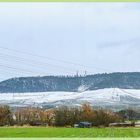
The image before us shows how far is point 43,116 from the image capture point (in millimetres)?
16734

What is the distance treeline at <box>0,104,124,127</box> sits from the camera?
15562mm

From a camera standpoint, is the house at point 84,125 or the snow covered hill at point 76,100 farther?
the snow covered hill at point 76,100

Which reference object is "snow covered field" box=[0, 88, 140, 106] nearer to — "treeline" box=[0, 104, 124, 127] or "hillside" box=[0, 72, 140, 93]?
"treeline" box=[0, 104, 124, 127]

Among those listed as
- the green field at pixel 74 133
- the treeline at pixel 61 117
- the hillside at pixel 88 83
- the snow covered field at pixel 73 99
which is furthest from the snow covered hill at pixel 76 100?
the hillside at pixel 88 83

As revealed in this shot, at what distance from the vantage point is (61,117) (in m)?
15.8

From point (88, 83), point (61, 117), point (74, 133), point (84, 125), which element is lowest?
point (74, 133)

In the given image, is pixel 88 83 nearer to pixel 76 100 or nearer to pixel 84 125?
pixel 76 100

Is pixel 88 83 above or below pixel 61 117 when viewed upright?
above

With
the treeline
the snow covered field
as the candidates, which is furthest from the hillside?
the treeline

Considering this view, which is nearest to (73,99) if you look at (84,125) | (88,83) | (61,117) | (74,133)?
(61,117)

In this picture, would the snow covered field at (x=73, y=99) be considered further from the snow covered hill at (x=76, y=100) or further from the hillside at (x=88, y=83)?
the hillside at (x=88, y=83)

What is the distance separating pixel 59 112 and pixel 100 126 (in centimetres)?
206

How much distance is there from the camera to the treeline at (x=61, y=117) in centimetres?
1556

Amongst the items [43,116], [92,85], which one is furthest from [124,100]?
[92,85]
